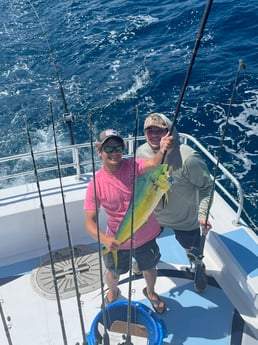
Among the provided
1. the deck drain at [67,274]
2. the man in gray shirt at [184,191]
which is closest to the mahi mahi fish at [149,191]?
the man in gray shirt at [184,191]

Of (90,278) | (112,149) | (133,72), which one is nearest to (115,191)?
(112,149)

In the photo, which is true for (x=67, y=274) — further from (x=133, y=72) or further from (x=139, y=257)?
(x=133, y=72)

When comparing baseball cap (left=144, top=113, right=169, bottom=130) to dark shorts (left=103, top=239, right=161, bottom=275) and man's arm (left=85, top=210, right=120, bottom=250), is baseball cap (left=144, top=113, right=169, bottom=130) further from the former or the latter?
dark shorts (left=103, top=239, right=161, bottom=275)

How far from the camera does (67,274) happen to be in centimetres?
438

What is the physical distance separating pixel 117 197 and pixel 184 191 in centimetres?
71

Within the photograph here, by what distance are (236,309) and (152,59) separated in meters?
10.5

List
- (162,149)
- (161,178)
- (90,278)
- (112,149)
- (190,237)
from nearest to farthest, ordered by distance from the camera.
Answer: (161,178) → (162,149) → (112,149) → (190,237) → (90,278)

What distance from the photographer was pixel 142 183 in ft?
9.25

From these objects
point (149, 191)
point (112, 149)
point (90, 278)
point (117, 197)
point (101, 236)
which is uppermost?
point (112, 149)

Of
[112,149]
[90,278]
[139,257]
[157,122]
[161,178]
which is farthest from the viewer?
[90,278]

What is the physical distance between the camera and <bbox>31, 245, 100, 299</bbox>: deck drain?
13.9 ft

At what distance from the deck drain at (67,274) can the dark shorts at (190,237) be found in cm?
113

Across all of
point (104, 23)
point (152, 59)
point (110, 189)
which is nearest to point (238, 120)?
point (152, 59)

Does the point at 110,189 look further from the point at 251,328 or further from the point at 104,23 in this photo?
the point at 104,23
